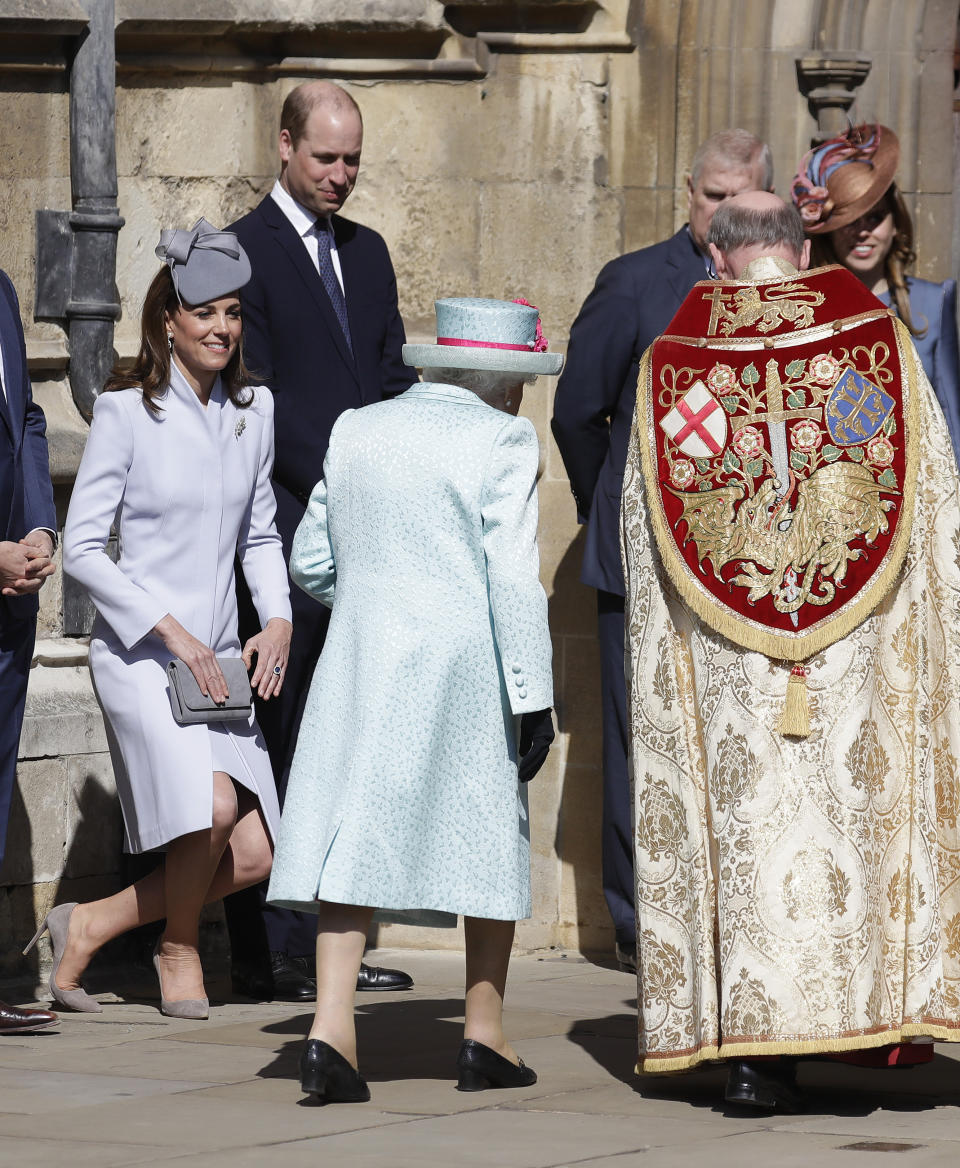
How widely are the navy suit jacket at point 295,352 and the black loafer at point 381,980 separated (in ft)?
4.06

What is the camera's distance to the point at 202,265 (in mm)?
6230

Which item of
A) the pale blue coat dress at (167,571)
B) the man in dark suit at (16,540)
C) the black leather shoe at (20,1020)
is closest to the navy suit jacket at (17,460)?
the man in dark suit at (16,540)

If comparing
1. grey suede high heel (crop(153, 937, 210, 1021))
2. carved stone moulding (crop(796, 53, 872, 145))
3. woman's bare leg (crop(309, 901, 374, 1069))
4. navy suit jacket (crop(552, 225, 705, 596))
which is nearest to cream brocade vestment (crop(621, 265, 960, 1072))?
woman's bare leg (crop(309, 901, 374, 1069))

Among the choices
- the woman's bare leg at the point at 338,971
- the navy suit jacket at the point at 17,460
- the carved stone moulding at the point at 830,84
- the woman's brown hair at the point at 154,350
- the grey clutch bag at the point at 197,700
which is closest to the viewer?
the woman's bare leg at the point at 338,971

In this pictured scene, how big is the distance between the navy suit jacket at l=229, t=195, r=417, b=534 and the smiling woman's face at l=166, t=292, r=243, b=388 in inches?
17.1

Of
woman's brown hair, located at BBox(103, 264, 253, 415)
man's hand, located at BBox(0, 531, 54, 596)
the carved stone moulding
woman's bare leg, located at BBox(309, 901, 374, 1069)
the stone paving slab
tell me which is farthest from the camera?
the carved stone moulding

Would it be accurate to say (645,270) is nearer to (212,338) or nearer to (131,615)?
(212,338)

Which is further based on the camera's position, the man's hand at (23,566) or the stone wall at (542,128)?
the stone wall at (542,128)

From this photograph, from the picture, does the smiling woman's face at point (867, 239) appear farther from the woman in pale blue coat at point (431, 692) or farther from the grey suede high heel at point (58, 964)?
the grey suede high heel at point (58, 964)

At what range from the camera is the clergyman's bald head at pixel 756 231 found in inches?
204

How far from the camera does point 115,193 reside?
24.0 ft

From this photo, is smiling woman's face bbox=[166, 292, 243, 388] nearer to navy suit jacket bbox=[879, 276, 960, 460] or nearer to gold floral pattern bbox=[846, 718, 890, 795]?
navy suit jacket bbox=[879, 276, 960, 460]

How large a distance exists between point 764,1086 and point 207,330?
244cm

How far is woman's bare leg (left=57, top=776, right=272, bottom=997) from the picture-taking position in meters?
6.33
